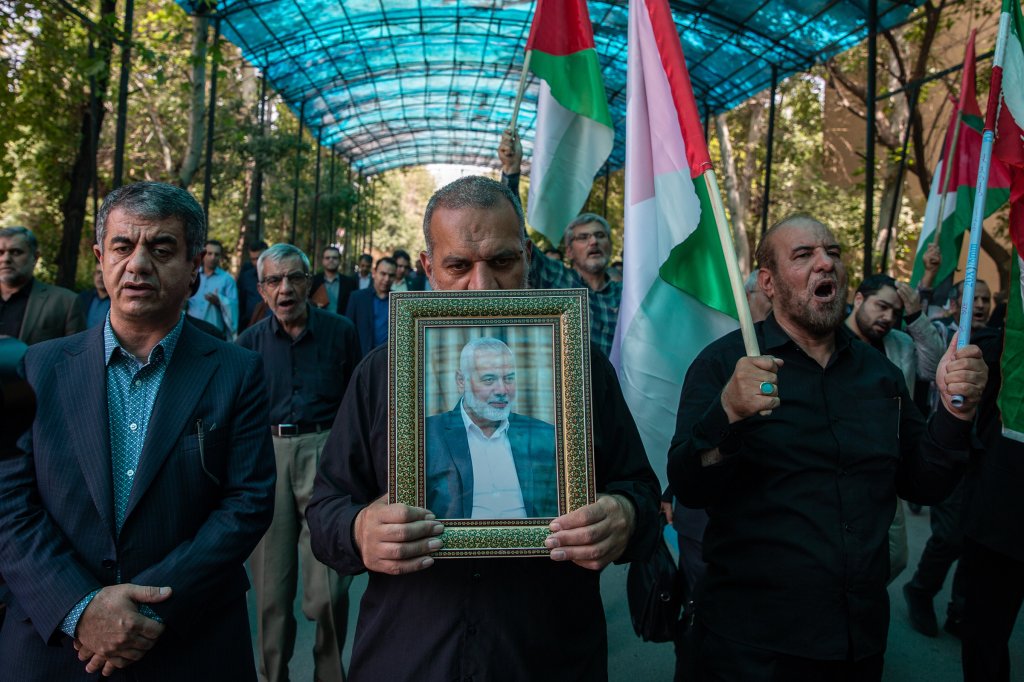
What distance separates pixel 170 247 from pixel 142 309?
21 cm

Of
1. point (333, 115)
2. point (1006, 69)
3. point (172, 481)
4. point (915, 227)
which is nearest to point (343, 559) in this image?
point (172, 481)

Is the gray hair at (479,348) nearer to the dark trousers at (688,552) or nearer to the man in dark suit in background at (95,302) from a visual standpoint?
the dark trousers at (688,552)

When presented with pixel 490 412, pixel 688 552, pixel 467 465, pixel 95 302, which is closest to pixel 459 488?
pixel 467 465

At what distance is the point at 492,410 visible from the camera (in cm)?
192

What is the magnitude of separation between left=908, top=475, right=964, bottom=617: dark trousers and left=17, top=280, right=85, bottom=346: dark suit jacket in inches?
230

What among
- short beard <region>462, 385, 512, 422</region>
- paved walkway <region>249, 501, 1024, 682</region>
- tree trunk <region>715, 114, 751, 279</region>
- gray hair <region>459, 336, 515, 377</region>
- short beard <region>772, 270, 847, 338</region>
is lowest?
paved walkway <region>249, 501, 1024, 682</region>

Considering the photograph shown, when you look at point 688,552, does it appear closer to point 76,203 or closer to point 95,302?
point 95,302

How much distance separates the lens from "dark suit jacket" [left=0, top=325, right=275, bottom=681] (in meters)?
2.19

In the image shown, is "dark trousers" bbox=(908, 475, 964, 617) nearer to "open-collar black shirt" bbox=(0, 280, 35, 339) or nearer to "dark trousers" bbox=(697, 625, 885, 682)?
"dark trousers" bbox=(697, 625, 885, 682)

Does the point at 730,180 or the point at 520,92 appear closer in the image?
the point at 520,92

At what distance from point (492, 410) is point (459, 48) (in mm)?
20332

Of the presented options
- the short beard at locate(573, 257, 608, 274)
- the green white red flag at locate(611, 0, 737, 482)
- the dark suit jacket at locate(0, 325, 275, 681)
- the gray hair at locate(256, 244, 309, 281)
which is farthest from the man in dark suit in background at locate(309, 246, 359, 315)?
the dark suit jacket at locate(0, 325, 275, 681)

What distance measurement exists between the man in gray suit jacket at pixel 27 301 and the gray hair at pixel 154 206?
10.4 feet

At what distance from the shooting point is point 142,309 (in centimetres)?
239
